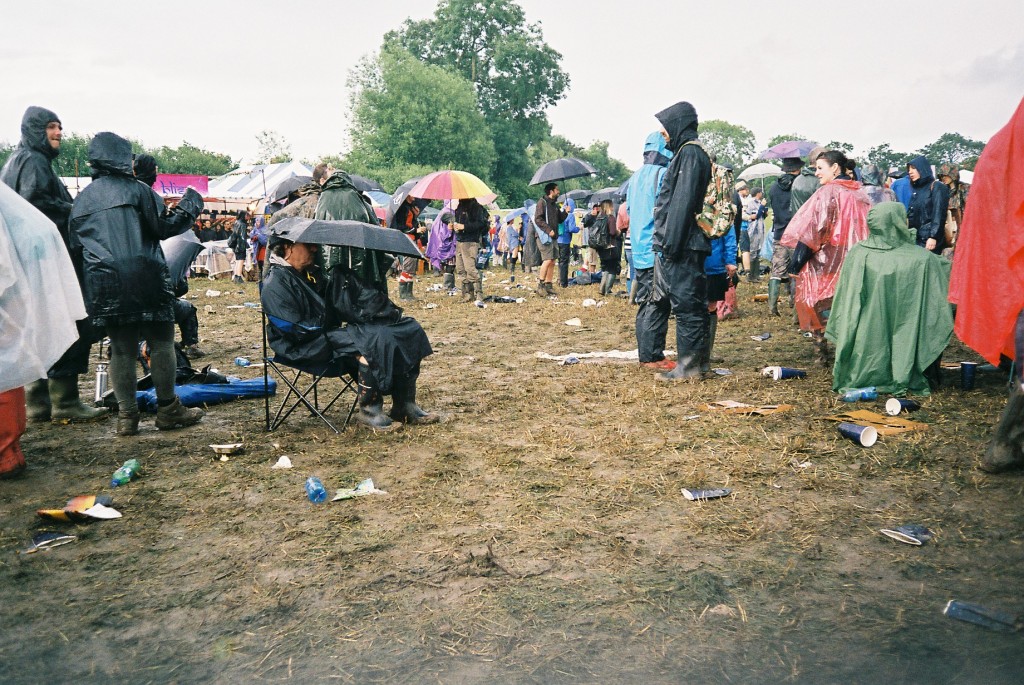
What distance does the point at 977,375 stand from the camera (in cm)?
675

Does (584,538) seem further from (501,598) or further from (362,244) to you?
(362,244)

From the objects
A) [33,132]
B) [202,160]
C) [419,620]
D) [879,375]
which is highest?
[202,160]

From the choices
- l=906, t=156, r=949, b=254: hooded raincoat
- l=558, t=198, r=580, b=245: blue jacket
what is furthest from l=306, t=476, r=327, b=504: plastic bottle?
l=558, t=198, r=580, b=245: blue jacket

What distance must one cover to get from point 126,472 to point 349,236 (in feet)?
6.26

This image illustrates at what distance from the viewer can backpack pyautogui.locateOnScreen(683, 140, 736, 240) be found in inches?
269

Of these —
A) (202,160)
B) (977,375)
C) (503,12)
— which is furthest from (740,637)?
(202,160)

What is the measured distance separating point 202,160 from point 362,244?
291 feet

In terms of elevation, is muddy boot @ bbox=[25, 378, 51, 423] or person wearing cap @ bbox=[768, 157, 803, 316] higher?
person wearing cap @ bbox=[768, 157, 803, 316]

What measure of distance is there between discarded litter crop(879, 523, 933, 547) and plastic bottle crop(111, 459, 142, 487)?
13.3 ft

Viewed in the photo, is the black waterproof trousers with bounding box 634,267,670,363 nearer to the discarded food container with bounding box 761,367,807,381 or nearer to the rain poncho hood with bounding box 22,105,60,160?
the discarded food container with bounding box 761,367,807,381

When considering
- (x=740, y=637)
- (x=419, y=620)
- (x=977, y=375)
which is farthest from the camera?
(x=977, y=375)

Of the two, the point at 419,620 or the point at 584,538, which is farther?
→ the point at 584,538

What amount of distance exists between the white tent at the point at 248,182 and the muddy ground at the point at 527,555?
24.8 m

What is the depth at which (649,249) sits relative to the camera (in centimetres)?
791
